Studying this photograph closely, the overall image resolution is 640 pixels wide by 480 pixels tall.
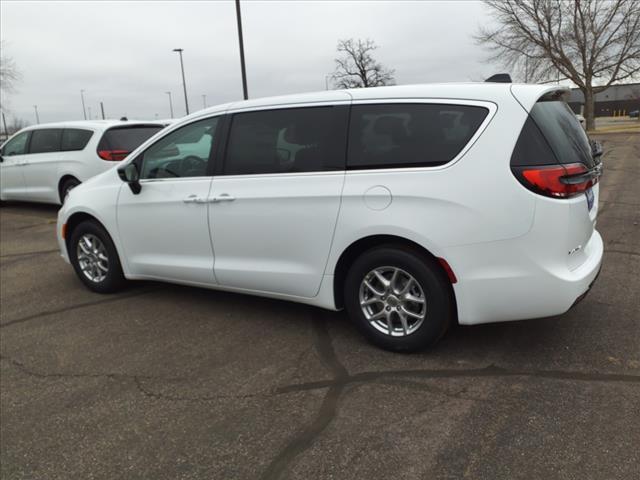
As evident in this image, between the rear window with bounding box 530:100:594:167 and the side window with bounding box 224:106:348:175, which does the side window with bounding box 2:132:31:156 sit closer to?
the side window with bounding box 224:106:348:175

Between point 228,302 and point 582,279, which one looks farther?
point 228,302

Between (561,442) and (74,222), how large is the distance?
4585mm

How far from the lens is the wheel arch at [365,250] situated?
334cm

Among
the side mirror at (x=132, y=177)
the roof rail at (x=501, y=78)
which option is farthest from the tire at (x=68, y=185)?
the roof rail at (x=501, y=78)

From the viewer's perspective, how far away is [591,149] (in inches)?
143

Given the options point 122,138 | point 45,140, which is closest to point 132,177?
point 122,138

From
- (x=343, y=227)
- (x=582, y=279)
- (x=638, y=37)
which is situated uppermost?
(x=638, y=37)

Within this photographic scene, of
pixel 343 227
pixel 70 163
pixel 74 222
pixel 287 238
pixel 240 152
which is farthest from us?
pixel 70 163

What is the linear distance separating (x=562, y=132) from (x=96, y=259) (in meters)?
4.16

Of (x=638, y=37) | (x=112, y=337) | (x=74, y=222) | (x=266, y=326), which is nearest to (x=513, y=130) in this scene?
(x=266, y=326)

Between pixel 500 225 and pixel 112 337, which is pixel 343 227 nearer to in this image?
pixel 500 225

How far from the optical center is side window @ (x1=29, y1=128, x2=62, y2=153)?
10.1 m

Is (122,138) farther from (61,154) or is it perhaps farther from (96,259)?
(96,259)

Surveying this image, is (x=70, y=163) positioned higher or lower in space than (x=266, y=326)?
higher
